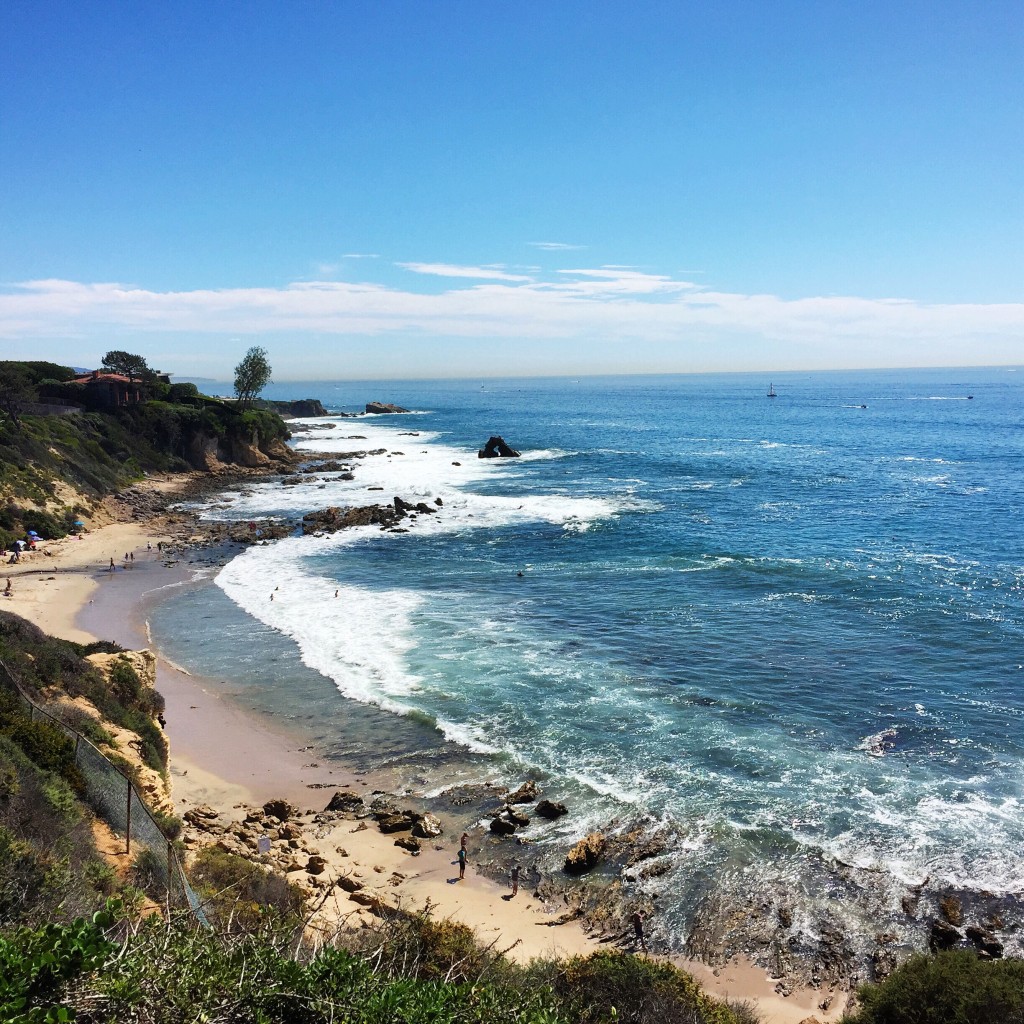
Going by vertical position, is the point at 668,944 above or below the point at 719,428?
below

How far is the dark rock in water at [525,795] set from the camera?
68.5 ft

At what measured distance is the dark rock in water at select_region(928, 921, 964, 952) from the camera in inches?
606

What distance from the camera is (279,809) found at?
66.4ft

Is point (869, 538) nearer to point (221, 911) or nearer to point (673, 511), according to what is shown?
point (673, 511)

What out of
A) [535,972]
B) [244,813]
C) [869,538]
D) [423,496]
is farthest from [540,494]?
[535,972]

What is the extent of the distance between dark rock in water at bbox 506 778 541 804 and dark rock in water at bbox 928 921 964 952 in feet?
32.3

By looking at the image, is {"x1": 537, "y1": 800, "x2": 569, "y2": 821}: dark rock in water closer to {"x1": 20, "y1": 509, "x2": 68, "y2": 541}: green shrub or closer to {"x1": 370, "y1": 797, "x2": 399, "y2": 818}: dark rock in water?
{"x1": 370, "y1": 797, "x2": 399, "y2": 818}: dark rock in water

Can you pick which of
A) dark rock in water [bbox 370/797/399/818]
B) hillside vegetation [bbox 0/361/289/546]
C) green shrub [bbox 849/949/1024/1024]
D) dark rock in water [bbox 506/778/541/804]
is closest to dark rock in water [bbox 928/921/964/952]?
green shrub [bbox 849/949/1024/1024]

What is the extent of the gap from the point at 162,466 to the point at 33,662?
6123cm

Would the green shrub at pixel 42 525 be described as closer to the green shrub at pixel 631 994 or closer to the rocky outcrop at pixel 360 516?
the rocky outcrop at pixel 360 516

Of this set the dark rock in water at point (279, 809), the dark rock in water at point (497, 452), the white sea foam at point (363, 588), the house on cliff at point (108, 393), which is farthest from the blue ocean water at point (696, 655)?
the dark rock in water at point (497, 452)

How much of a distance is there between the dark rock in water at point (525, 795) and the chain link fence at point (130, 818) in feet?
32.4

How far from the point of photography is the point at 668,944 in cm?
1564

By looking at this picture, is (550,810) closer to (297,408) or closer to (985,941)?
(985,941)
